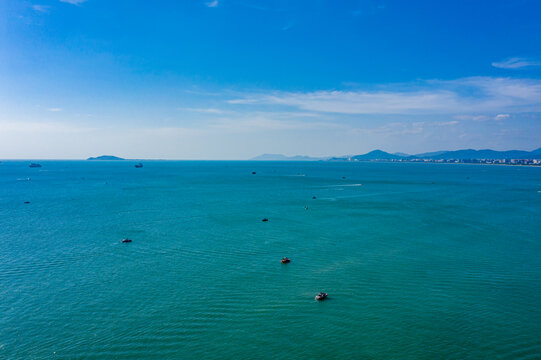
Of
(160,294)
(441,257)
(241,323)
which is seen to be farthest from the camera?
(441,257)

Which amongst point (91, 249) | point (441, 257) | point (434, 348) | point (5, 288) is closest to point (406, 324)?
point (434, 348)

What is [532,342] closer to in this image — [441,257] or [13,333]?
[441,257]

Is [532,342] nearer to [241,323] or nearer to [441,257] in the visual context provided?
[441,257]

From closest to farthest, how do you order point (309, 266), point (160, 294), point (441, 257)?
point (160, 294), point (309, 266), point (441, 257)

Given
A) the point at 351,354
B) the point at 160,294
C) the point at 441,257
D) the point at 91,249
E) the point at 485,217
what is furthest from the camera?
the point at 485,217

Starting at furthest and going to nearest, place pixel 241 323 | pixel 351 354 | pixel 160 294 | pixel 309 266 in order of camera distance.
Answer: pixel 309 266 < pixel 160 294 < pixel 241 323 < pixel 351 354

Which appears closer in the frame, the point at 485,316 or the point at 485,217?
the point at 485,316

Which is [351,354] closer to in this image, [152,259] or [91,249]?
[152,259]

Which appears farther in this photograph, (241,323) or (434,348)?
(241,323)

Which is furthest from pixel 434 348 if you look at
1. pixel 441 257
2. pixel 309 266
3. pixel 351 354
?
pixel 441 257
